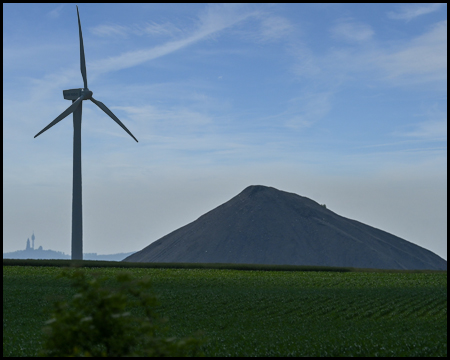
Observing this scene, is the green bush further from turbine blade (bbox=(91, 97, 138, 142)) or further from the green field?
turbine blade (bbox=(91, 97, 138, 142))

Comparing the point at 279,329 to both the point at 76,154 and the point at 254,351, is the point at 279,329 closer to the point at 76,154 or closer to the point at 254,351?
the point at 254,351

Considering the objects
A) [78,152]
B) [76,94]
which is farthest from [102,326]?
[76,94]

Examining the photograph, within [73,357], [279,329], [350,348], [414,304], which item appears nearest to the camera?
[73,357]

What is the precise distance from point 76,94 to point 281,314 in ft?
173

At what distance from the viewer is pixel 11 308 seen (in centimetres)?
3578

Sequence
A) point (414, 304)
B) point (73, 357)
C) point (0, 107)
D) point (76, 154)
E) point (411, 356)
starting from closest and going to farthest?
1. point (73, 357)
2. point (411, 356)
3. point (0, 107)
4. point (414, 304)
5. point (76, 154)

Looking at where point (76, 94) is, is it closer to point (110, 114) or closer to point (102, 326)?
point (110, 114)

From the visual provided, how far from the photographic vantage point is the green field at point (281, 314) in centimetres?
2138

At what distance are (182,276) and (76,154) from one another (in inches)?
927

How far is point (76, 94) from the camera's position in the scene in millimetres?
75250

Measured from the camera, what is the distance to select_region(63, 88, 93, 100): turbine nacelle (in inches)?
2908

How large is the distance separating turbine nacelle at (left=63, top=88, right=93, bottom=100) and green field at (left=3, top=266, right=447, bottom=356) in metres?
26.4

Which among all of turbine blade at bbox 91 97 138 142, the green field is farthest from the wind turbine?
the green field

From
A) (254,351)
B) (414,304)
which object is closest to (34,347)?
(254,351)
